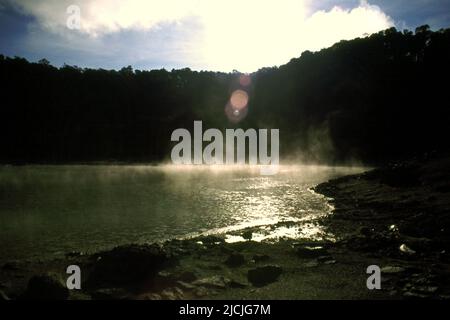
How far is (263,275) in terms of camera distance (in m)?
11.3

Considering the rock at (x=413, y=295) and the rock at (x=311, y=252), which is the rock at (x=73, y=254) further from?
the rock at (x=413, y=295)

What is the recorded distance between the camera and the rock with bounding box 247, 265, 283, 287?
36.2 feet

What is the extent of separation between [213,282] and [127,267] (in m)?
2.61

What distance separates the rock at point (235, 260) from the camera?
1271 centimetres

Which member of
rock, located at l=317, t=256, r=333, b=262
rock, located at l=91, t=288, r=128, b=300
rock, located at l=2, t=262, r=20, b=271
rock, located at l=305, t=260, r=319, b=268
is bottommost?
rock, located at l=2, t=262, r=20, b=271

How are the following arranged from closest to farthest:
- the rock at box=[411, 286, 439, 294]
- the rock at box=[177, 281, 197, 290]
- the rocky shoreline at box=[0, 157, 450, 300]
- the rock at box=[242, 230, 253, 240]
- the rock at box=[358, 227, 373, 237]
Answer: the rock at box=[411, 286, 439, 294], the rocky shoreline at box=[0, 157, 450, 300], the rock at box=[177, 281, 197, 290], the rock at box=[358, 227, 373, 237], the rock at box=[242, 230, 253, 240]

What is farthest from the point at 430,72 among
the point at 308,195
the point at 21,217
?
the point at 21,217

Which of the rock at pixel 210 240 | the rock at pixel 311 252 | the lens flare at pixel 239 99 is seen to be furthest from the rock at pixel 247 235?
the lens flare at pixel 239 99

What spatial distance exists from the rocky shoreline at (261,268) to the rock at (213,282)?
3cm

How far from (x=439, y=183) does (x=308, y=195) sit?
32.2 feet

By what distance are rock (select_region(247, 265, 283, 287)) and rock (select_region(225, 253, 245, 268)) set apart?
127cm

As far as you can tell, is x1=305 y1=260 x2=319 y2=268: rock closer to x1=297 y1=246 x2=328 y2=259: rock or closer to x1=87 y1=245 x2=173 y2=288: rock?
x1=297 y1=246 x2=328 y2=259: rock

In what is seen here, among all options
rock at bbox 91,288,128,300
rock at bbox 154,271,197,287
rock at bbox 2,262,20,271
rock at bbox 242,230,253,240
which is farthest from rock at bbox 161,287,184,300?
rock at bbox 242,230,253,240
